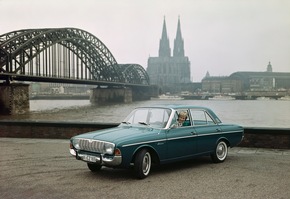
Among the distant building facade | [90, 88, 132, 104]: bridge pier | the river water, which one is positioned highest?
the distant building facade

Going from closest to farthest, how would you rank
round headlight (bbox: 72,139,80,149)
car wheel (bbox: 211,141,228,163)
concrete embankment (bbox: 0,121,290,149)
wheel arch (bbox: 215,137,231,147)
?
round headlight (bbox: 72,139,80,149)
car wheel (bbox: 211,141,228,163)
wheel arch (bbox: 215,137,231,147)
concrete embankment (bbox: 0,121,290,149)

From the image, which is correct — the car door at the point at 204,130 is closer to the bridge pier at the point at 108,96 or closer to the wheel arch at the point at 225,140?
the wheel arch at the point at 225,140

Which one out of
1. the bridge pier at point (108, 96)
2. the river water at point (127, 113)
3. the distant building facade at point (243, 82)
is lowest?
the river water at point (127, 113)

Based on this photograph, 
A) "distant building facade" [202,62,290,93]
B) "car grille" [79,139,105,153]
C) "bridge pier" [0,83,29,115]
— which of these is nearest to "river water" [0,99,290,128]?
"bridge pier" [0,83,29,115]

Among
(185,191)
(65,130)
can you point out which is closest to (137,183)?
(185,191)

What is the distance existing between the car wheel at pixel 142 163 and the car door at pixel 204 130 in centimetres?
144

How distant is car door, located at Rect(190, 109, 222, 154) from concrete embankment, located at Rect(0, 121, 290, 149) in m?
2.70

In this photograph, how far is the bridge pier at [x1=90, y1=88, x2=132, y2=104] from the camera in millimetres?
102525

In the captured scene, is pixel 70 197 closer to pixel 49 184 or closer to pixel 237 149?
pixel 49 184

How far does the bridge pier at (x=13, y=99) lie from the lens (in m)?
51.8

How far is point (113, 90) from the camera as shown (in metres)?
106

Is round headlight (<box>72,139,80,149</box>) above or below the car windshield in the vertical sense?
below

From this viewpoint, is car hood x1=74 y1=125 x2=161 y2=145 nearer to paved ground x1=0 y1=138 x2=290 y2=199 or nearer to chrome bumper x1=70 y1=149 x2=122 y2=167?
chrome bumper x1=70 y1=149 x2=122 y2=167

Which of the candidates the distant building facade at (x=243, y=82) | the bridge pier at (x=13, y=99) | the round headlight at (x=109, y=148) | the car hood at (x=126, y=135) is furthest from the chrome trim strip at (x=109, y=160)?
the distant building facade at (x=243, y=82)
